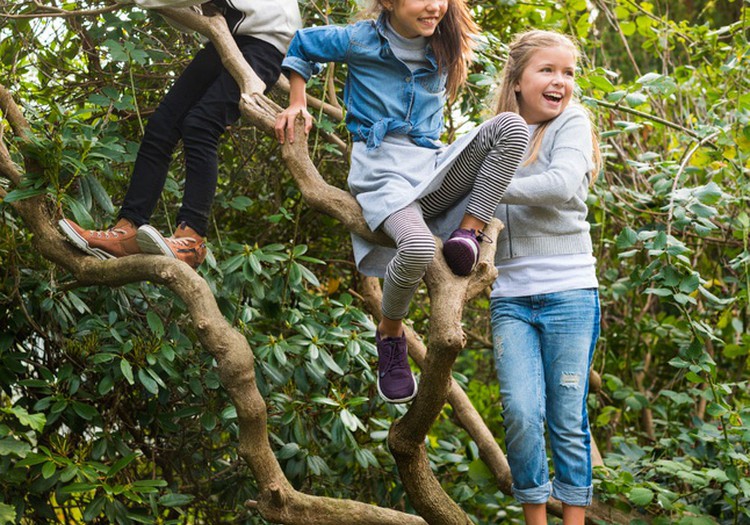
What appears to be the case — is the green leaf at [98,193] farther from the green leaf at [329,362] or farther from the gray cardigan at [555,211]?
the gray cardigan at [555,211]

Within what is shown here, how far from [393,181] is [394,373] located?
1.62ft

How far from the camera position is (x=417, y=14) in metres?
2.36

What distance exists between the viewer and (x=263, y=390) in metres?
3.07

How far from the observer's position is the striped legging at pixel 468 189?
2.12 metres

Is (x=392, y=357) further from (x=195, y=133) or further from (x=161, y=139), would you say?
(x=161, y=139)

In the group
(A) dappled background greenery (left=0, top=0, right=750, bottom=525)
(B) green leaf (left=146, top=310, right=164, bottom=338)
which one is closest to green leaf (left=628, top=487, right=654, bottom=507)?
(A) dappled background greenery (left=0, top=0, right=750, bottom=525)

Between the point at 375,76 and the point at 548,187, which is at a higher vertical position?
the point at 375,76

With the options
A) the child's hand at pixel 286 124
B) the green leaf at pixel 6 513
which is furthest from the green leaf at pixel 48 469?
the child's hand at pixel 286 124

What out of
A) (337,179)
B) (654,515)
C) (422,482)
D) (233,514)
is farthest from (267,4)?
(654,515)

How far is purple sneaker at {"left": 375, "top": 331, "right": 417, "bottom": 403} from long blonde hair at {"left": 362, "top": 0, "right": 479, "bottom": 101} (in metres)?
0.73

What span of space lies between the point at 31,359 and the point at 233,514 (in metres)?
0.96

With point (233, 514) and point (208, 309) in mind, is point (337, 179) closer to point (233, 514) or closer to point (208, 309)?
point (233, 514)

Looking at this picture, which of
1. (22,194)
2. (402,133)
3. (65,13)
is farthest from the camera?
(65,13)

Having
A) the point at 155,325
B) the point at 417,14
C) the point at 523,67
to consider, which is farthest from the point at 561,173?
the point at 155,325
